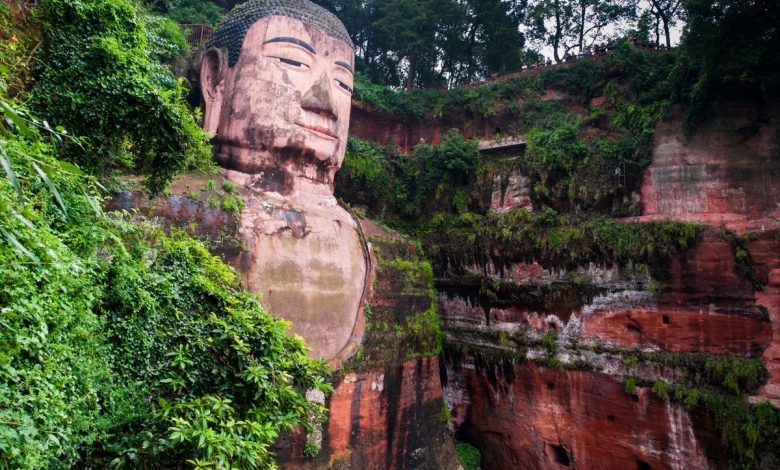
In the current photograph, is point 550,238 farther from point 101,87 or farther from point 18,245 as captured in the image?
point 18,245

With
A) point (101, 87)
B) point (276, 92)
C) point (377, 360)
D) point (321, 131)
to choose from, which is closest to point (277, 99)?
point (276, 92)

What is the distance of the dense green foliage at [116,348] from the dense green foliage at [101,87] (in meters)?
0.62

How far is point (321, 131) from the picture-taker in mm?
9383

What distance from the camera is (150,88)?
4945mm

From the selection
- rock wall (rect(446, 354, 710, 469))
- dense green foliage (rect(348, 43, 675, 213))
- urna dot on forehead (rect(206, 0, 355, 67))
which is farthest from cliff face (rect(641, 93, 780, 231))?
urna dot on forehead (rect(206, 0, 355, 67))

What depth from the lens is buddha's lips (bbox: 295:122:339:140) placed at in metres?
9.16

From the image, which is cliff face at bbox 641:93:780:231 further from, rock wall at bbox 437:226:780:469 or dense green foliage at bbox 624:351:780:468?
dense green foliage at bbox 624:351:780:468

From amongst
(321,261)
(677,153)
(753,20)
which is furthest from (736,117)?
(321,261)

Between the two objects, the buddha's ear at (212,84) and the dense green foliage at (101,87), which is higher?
the buddha's ear at (212,84)

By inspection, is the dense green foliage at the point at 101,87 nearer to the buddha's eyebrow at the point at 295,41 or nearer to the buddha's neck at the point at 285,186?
the buddha's neck at the point at 285,186

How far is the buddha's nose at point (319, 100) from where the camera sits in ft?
29.9

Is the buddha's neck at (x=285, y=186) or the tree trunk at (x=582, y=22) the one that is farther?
the tree trunk at (x=582, y=22)

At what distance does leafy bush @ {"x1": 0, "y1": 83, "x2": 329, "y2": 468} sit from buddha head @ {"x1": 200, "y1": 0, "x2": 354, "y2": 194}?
3.89 meters

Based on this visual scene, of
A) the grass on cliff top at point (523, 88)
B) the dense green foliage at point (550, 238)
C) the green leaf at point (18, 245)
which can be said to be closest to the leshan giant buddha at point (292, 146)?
the dense green foliage at point (550, 238)
